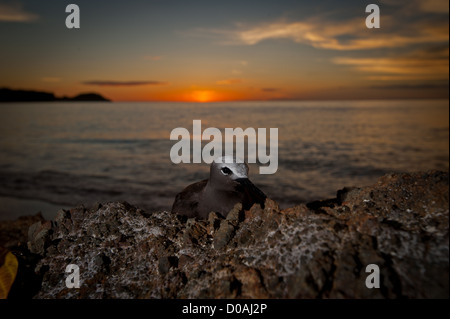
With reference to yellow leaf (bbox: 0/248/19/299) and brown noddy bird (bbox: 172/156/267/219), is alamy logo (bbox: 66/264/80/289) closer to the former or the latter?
yellow leaf (bbox: 0/248/19/299)

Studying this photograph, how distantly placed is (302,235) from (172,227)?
4.10ft

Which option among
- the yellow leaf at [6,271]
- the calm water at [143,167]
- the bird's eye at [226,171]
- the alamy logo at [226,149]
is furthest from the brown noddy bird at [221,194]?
the alamy logo at [226,149]

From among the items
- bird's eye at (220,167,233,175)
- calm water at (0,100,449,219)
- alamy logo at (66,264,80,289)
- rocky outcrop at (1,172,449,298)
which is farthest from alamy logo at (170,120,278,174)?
alamy logo at (66,264,80,289)

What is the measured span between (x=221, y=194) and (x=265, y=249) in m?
2.43

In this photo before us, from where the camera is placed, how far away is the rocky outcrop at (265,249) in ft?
6.46

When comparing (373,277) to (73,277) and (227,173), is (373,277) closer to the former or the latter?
(73,277)

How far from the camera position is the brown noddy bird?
469 cm

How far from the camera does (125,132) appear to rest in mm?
27344

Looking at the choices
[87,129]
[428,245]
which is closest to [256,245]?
[428,245]

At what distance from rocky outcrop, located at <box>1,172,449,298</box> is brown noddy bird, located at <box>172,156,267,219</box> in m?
1.52

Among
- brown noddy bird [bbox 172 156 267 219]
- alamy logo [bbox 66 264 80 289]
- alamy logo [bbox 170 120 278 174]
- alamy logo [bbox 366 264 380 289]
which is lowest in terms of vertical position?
alamy logo [bbox 66 264 80 289]

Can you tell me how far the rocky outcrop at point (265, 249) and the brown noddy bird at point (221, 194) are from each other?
152 cm

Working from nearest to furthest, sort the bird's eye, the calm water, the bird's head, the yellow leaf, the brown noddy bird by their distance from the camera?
the yellow leaf
the brown noddy bird
the bird's head
the bird's eye
the calm water
